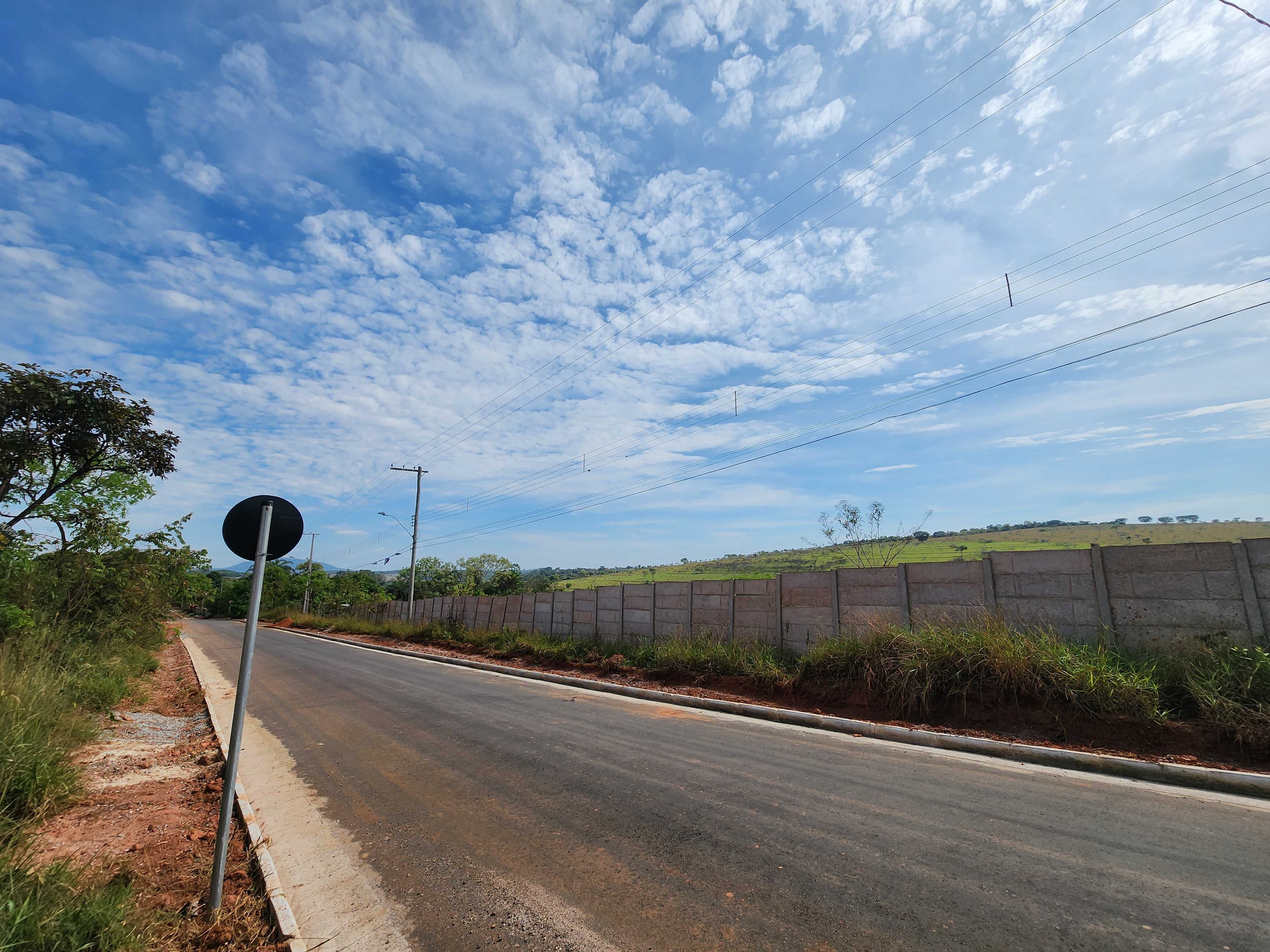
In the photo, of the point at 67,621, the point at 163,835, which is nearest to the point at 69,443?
the point at 67,621

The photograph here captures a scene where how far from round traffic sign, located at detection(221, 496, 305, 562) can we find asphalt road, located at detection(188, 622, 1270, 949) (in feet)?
8.30

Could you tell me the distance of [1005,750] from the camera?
6941mm

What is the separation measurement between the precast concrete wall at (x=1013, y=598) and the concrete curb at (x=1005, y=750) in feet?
8.07

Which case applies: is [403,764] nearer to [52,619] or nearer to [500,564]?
[52,619]

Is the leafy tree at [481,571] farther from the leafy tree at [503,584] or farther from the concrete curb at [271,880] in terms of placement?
the concrete curb at [271,880]

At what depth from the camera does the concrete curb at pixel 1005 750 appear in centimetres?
555

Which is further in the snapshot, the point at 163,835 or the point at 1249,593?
the point at 1249,593

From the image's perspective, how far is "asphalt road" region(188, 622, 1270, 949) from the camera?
324cm

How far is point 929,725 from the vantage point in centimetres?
820

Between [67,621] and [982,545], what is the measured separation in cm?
3245

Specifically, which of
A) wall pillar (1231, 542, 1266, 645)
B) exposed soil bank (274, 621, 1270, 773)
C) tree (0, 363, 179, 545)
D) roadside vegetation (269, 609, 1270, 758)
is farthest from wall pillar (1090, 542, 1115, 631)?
tree (0, 363, 179, 545)

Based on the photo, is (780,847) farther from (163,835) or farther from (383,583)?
(383,583)

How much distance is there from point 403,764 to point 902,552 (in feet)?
39.4

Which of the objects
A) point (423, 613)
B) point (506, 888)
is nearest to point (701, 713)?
point (506, 888)
